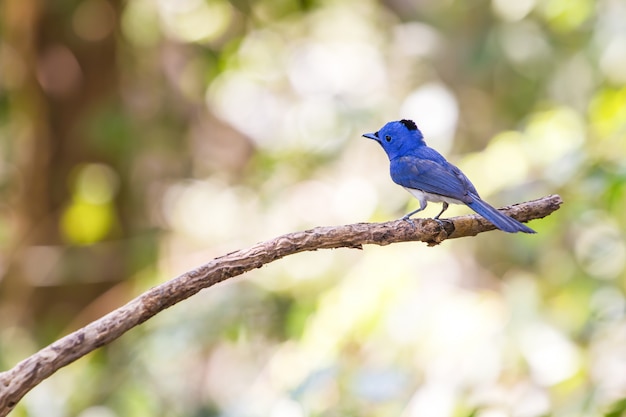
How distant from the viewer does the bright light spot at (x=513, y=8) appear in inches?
209

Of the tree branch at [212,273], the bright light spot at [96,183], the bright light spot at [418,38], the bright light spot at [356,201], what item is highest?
the bright light spot at [418,38]

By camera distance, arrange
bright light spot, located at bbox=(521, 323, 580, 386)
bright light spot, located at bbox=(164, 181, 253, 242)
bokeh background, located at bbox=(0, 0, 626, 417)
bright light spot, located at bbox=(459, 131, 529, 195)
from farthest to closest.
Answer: bright light spot, located at bbox=(164, 181, 253, 242)
bright light spot, located at bbox=(459, 131, 529, 195)
bokeh background, located at bbox=(0, 0, 626, 417)
bright light spot, located at bbox=(521, 323, 580, 386)

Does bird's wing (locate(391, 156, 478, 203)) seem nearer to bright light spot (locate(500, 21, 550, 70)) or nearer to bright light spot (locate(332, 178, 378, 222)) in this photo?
bright light spot (locate(332, 178, 378, 222))

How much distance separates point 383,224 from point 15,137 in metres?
4.51

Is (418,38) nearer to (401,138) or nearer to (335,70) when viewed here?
(335,70)

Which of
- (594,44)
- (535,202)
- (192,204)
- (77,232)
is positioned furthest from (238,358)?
(535,202)

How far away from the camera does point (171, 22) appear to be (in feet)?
19.5

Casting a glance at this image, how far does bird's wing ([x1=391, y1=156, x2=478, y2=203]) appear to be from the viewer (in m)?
2.75

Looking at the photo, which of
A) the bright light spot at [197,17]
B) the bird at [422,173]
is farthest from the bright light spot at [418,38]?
the bird at [422,173]

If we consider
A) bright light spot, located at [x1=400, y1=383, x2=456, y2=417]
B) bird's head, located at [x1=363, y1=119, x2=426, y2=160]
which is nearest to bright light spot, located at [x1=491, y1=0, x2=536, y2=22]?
bird's head, located at [x1=363, y1=119, x2=426, y2=160]

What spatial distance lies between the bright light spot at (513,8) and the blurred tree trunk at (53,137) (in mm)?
2616

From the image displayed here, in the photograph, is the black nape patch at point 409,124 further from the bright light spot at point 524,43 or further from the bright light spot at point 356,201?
the bright light spot at point 524,43

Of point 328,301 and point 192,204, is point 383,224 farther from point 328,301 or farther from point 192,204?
point 192,204

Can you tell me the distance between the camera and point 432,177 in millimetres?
2854
